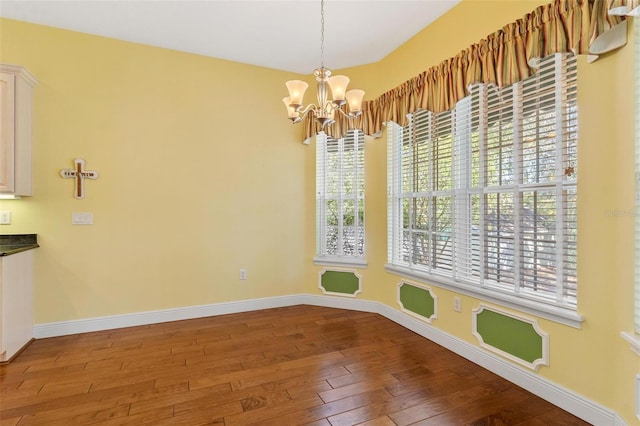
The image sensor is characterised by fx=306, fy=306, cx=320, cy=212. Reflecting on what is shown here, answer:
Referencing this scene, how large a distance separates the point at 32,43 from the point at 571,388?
531 cm

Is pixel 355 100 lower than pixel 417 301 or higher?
higher

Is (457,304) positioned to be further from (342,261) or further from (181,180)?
(181,180)

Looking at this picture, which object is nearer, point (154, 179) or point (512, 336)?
point (512, 336)

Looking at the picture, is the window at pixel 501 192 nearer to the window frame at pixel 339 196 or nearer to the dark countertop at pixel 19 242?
the window frame at pixel 339 196

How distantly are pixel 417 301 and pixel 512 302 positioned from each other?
1.07 m

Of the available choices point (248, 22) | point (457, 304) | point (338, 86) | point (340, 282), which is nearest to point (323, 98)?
point (338, 86)

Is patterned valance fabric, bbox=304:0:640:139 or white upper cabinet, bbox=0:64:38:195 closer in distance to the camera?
patterned valance fabric, bbox=304:0:640:139

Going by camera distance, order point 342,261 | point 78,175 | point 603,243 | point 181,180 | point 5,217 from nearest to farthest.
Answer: point 603,243
point 5,217
point 78,175
point 181,180
point 342,261

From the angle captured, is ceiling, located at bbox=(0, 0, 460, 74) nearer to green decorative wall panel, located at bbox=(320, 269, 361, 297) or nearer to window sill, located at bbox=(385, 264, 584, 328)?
window sill, located at bbox=(385, 264, 584, 328)

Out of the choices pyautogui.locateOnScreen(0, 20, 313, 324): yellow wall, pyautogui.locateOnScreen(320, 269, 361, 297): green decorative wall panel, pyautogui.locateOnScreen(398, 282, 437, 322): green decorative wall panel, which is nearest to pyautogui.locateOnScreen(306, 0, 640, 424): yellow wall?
pyautogui.locateOnScreen(398, 282, 437, 322): green decorative wall panel

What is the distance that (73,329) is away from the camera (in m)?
3.14

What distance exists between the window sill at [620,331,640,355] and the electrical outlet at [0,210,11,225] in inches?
190

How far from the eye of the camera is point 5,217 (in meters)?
2.90

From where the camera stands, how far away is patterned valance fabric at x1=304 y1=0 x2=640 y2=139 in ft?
5.57
